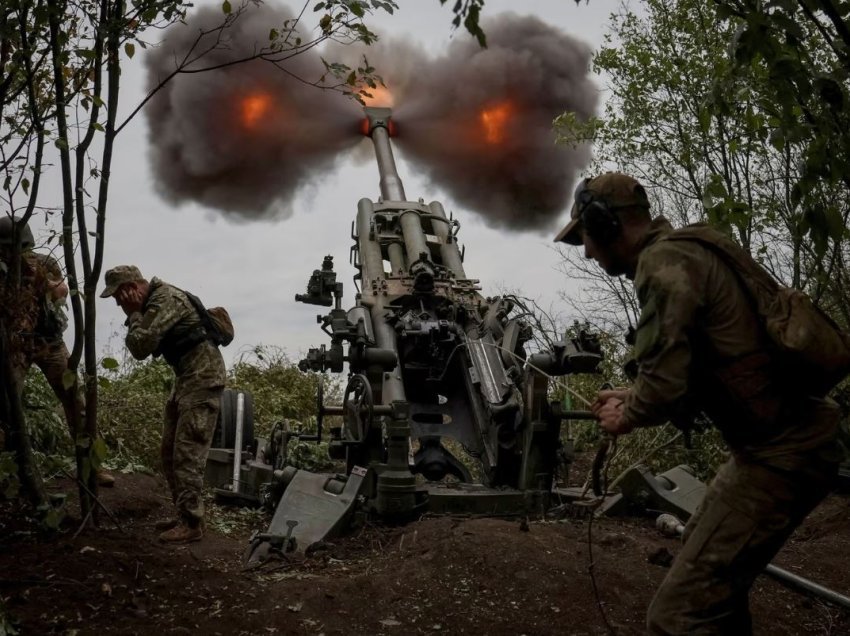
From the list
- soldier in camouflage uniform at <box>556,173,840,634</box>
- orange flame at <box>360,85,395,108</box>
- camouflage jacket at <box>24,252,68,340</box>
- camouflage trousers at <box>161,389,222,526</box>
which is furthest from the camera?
orange flame at <box>360,85,395,108</box>

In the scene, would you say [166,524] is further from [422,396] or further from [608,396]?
[608,396]

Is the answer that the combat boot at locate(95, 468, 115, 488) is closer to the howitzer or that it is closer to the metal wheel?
the howitzer

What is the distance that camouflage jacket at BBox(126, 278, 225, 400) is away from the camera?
6.32 metres

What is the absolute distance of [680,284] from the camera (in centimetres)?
286

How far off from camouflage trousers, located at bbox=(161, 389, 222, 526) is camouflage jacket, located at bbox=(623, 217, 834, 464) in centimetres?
424

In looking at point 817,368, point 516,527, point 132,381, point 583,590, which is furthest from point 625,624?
point 132,381

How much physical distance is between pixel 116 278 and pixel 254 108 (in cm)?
634

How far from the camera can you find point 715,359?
2.95 metres

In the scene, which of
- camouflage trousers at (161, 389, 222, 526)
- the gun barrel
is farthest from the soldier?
the gun barrel

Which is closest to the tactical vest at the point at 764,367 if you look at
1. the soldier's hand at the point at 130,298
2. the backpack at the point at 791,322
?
the backpack at the point at 791,322

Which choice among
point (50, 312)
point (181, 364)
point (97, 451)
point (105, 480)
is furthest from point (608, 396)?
point (105, 480)

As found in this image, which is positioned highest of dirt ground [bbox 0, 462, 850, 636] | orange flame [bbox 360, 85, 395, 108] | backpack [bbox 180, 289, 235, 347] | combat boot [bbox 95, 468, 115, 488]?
orange flame [bbox 360, 85, 395, 108]

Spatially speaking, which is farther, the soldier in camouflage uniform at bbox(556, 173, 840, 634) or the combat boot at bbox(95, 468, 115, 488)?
the combat boot at bbox(95, 468, 115, 488)

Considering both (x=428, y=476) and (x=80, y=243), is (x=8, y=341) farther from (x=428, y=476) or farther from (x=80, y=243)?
(x=428, y=476)
